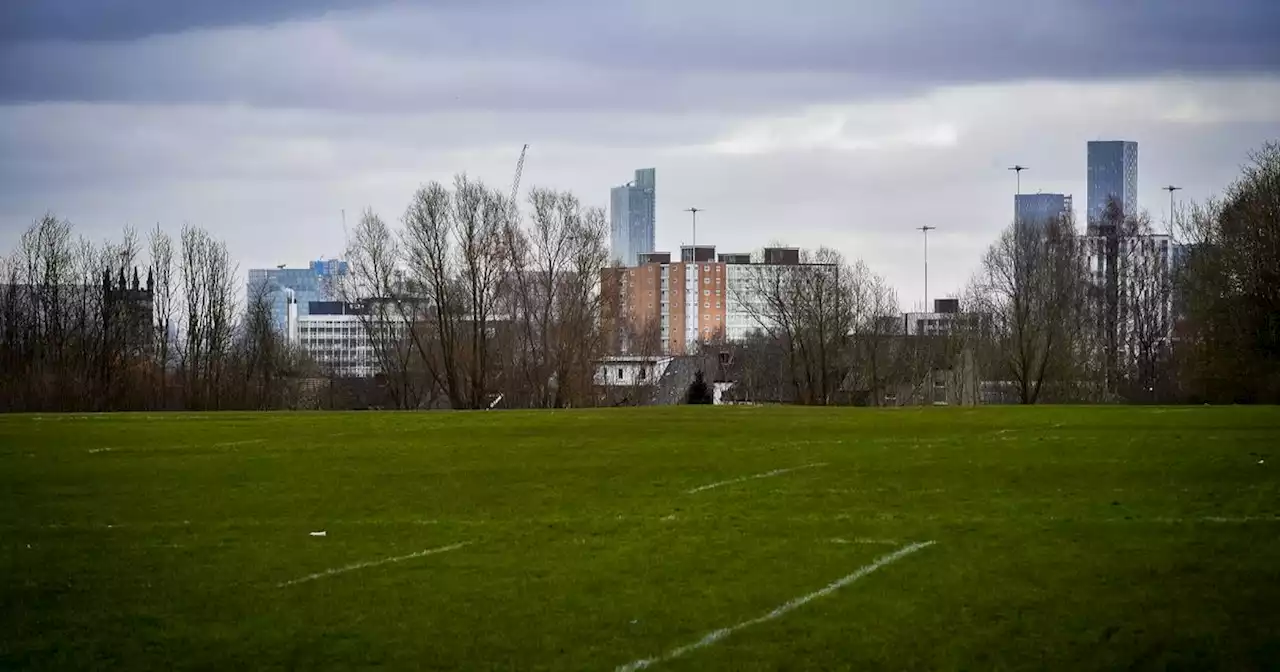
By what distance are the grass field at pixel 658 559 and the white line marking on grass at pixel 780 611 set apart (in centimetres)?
5

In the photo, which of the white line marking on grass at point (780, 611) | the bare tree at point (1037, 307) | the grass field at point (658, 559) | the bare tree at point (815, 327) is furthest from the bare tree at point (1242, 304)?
the white line marking on grass at point (780, 611)

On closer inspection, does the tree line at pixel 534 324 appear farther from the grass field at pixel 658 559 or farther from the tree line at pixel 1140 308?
the grass field at pixel 658 559

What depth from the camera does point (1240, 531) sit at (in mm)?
12992

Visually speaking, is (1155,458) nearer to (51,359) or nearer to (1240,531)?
(1240,531)

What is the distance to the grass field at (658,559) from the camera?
29.8ft

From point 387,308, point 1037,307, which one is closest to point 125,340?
point 387,308

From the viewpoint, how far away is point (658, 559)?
483 inches

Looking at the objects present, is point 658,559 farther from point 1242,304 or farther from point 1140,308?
point 1140,308

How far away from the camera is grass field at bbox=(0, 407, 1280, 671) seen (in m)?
9.07

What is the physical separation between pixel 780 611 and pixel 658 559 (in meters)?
2.42

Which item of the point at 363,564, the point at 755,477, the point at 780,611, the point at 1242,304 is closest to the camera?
the point at 780,611

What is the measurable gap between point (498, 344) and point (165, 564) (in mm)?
74021

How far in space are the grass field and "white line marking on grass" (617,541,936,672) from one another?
1.9 inches

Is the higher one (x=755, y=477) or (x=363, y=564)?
(x=755, y=477)
